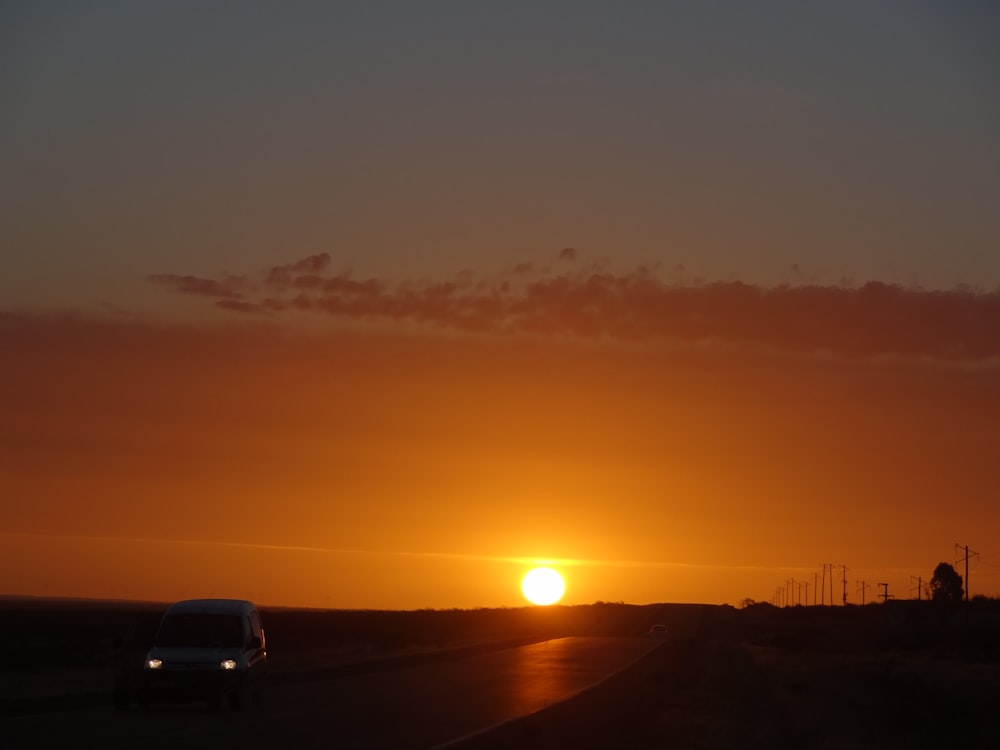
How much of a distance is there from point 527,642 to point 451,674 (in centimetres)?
3223

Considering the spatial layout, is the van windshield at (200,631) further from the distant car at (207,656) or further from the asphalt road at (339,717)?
the asphalt road at (339,717)

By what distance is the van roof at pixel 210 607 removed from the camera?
28.5 meters

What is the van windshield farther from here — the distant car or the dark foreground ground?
the dark foreground ground

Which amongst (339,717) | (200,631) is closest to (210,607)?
(200,631)

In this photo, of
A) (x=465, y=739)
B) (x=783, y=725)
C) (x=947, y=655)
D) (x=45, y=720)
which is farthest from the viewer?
(x=947, y=655)

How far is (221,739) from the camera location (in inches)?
851

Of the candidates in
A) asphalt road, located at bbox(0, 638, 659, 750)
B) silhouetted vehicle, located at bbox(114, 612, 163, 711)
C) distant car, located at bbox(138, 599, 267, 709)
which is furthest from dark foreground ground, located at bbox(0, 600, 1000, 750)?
asphalt road, located at bbox(0, 638, 659, 750)

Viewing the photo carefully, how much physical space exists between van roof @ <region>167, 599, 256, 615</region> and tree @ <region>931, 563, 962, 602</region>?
16354 cm

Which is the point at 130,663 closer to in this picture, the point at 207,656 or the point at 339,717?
the point at 207,656

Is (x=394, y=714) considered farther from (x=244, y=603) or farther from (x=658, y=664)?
(x=658, y=664)

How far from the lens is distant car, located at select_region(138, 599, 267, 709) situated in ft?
88.9

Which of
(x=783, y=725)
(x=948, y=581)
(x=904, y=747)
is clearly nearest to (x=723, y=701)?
(x=783, y=725)

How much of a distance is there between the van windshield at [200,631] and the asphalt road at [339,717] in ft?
4.58

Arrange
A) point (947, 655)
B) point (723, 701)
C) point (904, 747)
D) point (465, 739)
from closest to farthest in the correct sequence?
point (465, 739) < point (723, 701) < point (904, 747) < point (947, 655)
